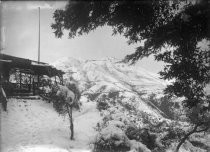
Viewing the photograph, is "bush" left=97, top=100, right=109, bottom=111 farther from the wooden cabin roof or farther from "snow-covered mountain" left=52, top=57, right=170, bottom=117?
"snow-covered mountain" left=52, top=57, right=170, bottom=117

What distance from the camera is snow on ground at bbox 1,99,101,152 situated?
14.5 m

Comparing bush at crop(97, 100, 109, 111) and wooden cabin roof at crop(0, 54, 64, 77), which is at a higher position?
wooden cabin roof at crop(0, 54, 64, 77)

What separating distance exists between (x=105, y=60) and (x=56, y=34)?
88270 mm

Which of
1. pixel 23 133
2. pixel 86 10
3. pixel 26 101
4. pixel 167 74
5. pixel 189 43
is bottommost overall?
pixel 23 133

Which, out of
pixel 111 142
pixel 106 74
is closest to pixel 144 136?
pixel 111 142

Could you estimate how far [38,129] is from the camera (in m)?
17.5

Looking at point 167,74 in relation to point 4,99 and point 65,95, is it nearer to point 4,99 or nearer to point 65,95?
point 65,95

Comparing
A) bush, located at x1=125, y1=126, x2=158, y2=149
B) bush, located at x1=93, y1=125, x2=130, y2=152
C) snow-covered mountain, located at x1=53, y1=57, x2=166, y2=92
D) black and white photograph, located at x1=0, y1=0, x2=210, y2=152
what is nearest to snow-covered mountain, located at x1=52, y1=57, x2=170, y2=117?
snow-covered mountain, located at x1=53, y1=57, x2=166, y2=92

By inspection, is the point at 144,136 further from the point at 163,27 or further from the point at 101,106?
the point at 163,27

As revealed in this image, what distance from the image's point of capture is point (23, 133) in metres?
16.0

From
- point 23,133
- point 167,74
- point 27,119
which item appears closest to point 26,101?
point 27,119

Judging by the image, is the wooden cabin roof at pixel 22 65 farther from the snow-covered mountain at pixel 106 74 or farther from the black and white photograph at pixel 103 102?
the snow-covered mountain at pixel 106 74

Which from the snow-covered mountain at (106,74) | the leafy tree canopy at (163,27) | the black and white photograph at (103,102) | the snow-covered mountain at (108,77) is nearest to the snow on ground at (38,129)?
the black and white photograph at (103,102)

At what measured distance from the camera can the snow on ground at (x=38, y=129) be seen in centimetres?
1454
